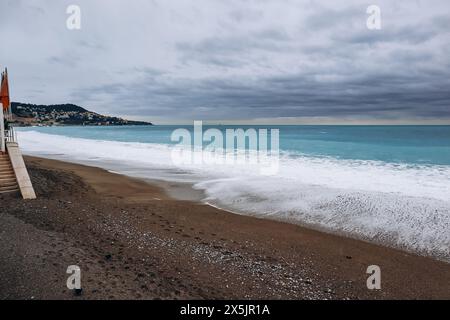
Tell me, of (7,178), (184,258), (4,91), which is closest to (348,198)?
(184,258)

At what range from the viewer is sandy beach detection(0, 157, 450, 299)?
17.5ft

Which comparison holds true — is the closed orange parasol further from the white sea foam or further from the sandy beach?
the sandy beach

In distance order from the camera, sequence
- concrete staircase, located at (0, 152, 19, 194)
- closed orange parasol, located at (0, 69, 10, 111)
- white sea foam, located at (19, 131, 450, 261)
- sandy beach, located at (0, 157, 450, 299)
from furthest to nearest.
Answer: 1. closed orange parasol, located at (0, 69, 10, 111)
2. concrete staircase, located at (0, 152, 19, 194)
3. white sea foam, located at (19, 131, 450, 261)
4. sandy beach, located at (0, 157, 450, 299)

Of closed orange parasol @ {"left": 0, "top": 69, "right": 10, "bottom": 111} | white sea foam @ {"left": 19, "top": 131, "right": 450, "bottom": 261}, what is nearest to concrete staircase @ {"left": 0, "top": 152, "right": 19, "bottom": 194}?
closed orange parasol @ {"left": 0, "top": 69, "right": 10, "bottom": 111}

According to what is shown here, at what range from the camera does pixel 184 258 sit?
6.66m

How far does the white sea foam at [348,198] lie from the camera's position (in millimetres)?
8969

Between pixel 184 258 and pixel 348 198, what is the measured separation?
7985 millimetres

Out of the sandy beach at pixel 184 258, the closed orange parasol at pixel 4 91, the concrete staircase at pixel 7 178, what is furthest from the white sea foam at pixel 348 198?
the closed orange parasol at pixel 4 91

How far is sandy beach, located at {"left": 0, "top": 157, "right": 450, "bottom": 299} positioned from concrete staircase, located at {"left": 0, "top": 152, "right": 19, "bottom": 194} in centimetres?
125

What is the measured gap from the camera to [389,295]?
5672mm

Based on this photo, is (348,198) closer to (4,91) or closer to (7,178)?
(7,178)

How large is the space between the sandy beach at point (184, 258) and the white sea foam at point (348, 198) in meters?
1.01
